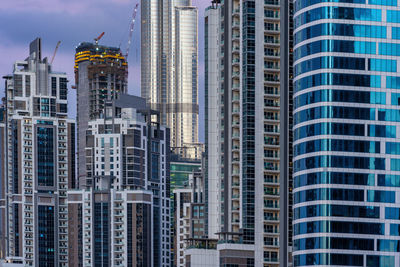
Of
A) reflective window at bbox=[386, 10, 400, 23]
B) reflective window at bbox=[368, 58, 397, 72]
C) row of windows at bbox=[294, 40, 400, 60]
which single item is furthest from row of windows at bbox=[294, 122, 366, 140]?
reflective window at bbox=[386, 10, 400, 23]

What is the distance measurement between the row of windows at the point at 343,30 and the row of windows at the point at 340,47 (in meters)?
1.17

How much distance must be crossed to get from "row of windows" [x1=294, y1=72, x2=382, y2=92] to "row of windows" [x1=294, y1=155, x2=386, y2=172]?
423 inches

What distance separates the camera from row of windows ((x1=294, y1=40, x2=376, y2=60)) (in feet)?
622

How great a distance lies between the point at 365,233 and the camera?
187 meters

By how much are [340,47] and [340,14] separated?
4942 millimetres

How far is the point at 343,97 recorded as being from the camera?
18950 centimetres

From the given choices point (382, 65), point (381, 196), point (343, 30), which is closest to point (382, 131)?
point (381, 196)

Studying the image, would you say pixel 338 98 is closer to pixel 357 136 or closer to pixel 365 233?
pixel 357 136

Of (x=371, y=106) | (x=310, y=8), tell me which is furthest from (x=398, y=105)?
(x=310, y=8)

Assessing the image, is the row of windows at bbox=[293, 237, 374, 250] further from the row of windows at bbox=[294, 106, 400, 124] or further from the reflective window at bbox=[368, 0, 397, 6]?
the reflective window at bbox=[368, 0, 397, 6]

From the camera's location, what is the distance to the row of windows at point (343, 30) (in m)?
190

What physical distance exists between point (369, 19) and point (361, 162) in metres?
21.3

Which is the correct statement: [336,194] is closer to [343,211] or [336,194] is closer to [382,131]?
[343,211]

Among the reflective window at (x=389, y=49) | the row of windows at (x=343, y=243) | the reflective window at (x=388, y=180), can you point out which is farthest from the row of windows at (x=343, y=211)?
the reflective window at (x=389, y=49)
